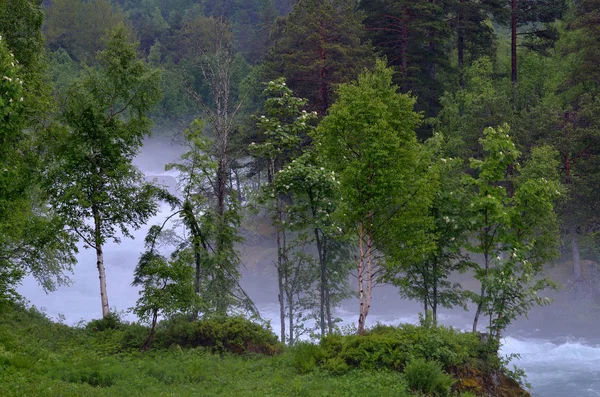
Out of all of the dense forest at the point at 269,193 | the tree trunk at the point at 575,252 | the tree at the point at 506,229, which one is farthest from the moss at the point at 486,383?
the tree trunk at the point at 575,252

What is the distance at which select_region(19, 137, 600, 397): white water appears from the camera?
28.8 metres

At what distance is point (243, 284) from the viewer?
48.2 metres

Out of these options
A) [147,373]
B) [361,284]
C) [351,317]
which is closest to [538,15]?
[351,317]

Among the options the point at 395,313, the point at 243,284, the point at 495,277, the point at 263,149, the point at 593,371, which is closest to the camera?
the point at 495,277

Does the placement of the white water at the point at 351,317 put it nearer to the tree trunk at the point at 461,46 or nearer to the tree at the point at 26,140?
the tree at the point at 26,140

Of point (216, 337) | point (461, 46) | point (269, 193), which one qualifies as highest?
point (461, 46)

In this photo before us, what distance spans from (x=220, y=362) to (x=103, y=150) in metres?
7.63

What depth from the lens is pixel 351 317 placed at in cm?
4116

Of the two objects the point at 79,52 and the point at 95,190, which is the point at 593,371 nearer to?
the point at 95,190

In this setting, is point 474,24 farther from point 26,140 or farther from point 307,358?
point 307,358

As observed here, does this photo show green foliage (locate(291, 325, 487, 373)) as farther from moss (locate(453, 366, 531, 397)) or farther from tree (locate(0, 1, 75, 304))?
tree (locate(0, 1, 75, 304))

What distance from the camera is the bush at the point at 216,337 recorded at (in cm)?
1842

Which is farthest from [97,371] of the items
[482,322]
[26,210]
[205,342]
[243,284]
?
[243,284]

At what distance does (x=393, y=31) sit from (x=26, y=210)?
87.8 ft
